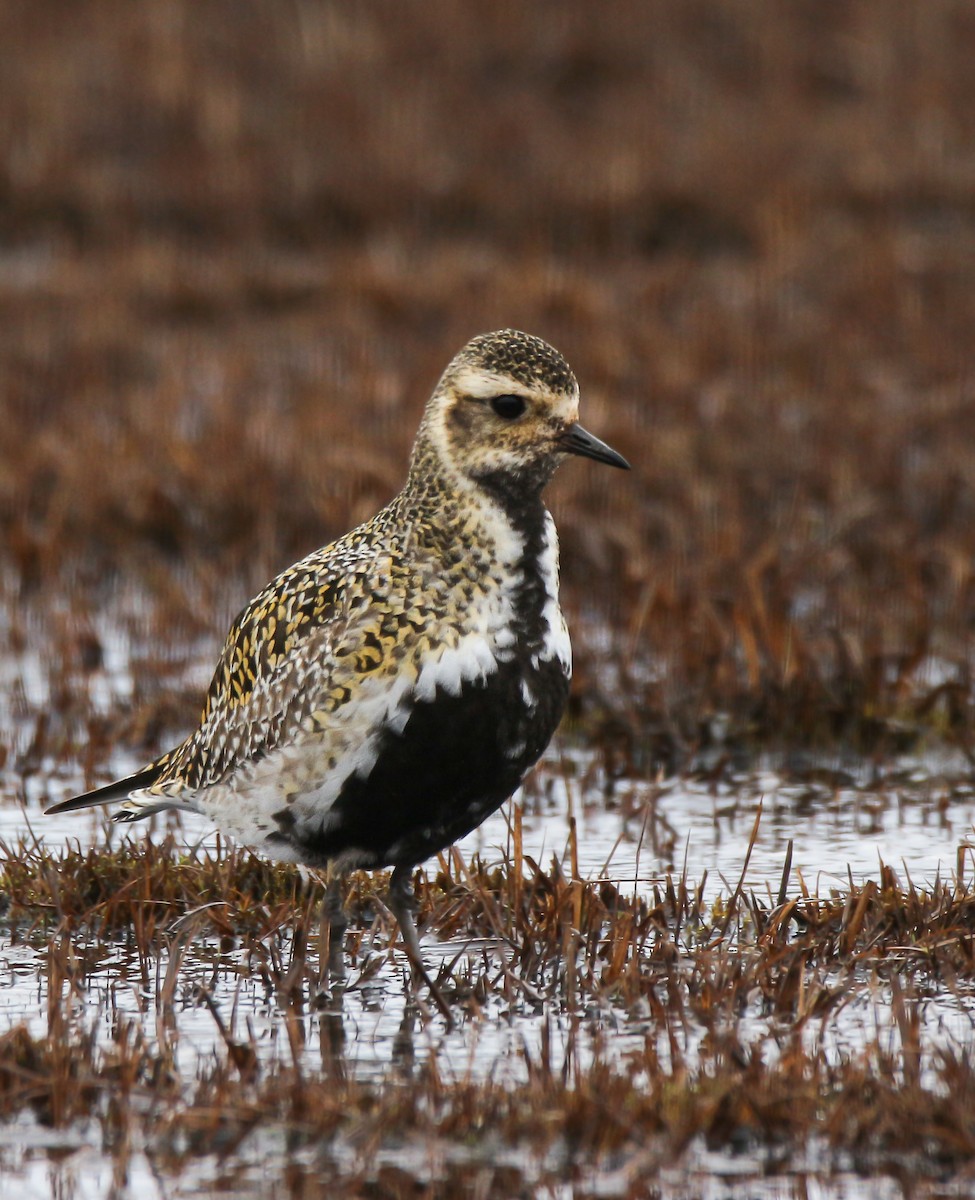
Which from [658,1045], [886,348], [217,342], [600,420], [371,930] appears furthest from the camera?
[217,342]

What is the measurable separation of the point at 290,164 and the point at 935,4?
7105mm

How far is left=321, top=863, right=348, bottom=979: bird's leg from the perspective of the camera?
16.9 feet

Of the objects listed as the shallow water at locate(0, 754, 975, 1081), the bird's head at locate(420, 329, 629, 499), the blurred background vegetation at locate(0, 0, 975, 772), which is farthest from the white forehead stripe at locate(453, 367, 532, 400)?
the blurred background vegetation at locate(0, 0, 975, 772)

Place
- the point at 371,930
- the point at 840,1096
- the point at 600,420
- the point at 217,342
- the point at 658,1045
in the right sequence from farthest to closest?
the point at 217,342 < the point at 600,420 < the point at 371,930 < the point at 658,1045 < the point at 840,1096

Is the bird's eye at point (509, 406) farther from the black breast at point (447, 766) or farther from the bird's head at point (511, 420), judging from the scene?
the black breast at point (447, 766)

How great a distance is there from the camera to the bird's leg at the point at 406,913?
5003 mm

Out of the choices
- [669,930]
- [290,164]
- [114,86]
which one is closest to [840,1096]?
[669,930]

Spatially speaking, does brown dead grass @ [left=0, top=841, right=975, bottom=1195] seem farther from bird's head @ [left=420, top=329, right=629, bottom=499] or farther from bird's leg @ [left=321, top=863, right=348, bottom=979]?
bird's head @ [left=420, top=329, right=629, bottom=499]

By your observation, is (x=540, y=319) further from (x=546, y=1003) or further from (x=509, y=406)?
(x=546, y=1003)

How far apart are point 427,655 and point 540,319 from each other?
373 inches

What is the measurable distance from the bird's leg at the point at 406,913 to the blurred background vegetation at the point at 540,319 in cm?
222

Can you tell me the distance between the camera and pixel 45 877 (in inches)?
225

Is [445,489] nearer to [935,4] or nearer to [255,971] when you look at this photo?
[255,971]

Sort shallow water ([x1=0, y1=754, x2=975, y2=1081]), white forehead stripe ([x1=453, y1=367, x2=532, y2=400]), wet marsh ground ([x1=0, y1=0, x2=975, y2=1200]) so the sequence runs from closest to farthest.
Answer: wet marsh ground ([x1=0, y1=0, x2=975, y2=1200]) < shallow water ([x1=0, y1=754, x2=975, y2=1081]) < white forehead stripe ([x1=453, y1=367, x2=532, y2=400])
